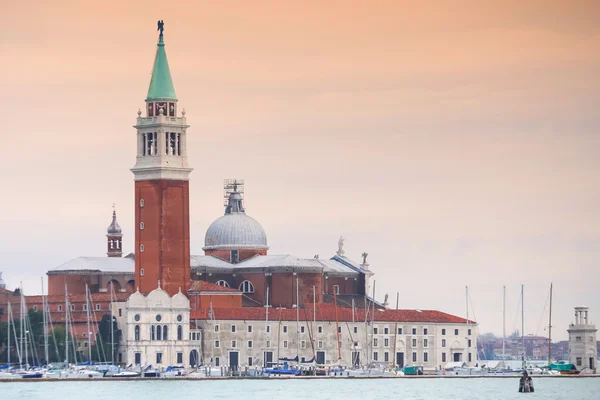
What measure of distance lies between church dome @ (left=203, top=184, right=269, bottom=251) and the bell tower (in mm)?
11896

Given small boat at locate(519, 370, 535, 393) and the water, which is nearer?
the water

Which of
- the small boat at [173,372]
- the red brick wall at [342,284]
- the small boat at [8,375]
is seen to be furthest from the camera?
the red brick wall at [342,284]

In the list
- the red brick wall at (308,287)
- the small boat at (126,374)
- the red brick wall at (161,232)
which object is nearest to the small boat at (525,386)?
the small boat at (126,374)

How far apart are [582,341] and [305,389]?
28.6 meters

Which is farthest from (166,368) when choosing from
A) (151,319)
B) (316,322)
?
(316,322)

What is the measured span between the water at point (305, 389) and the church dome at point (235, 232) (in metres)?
18.0

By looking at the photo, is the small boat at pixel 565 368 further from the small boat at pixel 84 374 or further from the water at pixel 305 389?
the small boat at pixel 84 374

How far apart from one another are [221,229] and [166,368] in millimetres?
16649

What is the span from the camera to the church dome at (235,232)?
131m

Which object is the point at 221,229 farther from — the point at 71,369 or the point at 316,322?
the point at 71,369

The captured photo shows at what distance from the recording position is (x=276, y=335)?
403ft

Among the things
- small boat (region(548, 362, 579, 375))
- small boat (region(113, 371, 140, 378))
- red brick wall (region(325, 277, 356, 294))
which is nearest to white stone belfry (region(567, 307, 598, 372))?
small boat (region(548, 362, 579, 375))

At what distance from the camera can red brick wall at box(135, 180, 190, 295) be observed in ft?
385

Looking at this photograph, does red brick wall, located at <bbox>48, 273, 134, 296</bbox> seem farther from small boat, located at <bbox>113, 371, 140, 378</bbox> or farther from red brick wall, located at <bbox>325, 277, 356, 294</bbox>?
red brick wall, located at <bbox>325, 277, 356, 294</bbox>
